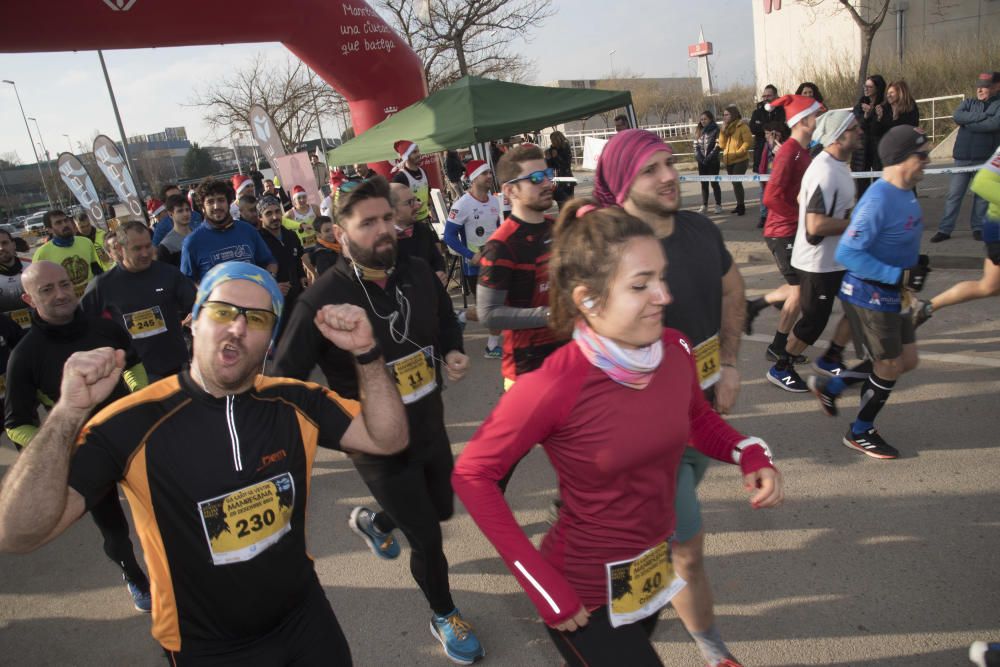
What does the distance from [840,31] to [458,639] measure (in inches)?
1229

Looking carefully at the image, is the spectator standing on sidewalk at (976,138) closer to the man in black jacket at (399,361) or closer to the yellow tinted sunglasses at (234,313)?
the man in black jacket at (399,361)

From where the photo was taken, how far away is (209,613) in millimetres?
1870

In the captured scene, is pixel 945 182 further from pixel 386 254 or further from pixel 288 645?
pixel 288 645

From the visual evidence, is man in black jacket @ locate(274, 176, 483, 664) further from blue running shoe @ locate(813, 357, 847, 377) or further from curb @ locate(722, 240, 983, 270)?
curb @ locate(722, 240, 983, 270)

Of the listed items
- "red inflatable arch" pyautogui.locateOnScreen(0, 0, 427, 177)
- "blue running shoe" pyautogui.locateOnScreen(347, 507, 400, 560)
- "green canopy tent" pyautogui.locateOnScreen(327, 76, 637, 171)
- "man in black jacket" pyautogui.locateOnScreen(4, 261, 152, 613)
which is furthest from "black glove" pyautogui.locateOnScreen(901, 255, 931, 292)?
"red inflatable arch" pyautogui.locateOnScreen(0, 0, 427, 177)

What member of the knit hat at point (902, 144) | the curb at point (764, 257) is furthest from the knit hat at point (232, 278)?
the curb at point (764, 257)

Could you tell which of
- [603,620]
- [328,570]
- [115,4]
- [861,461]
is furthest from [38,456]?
[115,4]

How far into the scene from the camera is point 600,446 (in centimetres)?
180

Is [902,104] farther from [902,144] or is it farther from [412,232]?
[412,232]

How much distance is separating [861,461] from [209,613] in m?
3.76

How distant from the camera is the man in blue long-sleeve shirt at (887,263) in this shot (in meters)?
3.91

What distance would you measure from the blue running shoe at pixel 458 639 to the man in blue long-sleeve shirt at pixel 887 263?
2720 millimetres

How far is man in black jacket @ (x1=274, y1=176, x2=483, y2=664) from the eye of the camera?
278 centimetres

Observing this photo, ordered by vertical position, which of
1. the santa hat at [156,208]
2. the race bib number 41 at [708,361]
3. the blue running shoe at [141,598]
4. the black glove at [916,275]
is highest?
the santa hat at [156,208]
